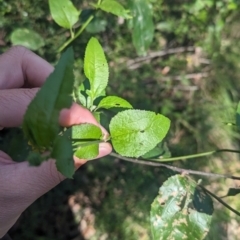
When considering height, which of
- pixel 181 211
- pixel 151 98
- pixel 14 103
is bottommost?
pixel 151 98

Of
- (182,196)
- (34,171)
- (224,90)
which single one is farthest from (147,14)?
(224,90)

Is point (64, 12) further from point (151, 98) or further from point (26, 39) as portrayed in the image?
point (151, 98)

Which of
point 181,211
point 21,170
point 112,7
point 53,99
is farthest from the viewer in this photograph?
point 112,7

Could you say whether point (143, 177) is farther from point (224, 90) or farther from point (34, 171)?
point (34, 171)

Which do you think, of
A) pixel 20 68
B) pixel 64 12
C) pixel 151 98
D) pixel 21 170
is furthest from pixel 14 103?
pixel 151 98

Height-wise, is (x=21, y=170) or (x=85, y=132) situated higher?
(x=85, y=132)

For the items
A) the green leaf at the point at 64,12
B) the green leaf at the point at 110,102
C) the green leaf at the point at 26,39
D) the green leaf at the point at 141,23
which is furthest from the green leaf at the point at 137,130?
the green leaf at the point at 26,39
